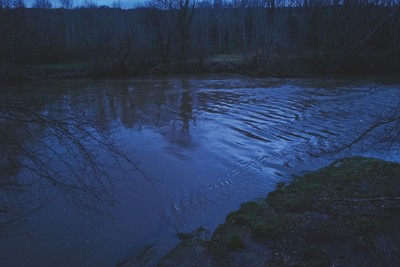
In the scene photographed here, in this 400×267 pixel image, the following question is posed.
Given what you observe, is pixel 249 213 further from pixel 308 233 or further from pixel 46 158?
pixel 46 158

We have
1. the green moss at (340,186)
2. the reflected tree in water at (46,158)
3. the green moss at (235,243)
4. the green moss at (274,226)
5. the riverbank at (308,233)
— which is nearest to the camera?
the reflected tree in water at (46,158)

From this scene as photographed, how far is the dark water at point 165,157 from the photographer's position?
6.07 m

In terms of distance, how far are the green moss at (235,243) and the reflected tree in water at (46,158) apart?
5.61 feet

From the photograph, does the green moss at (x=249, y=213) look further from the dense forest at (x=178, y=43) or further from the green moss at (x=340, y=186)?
the dense forest at (x=178, y=43)

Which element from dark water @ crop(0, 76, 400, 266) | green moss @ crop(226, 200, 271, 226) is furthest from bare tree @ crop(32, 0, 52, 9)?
green moss @ crop(226, 200, 271, 226)

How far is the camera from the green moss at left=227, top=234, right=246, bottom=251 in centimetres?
524

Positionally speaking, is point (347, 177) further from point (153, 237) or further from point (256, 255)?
point (153, 237)

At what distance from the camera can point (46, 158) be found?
7.12 m

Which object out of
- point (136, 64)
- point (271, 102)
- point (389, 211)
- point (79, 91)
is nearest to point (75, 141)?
point (389, 211)

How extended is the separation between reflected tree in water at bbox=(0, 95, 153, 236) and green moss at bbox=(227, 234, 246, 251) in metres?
1.71

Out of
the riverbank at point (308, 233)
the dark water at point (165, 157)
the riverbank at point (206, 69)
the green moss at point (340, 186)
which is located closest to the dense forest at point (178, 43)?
the riverbank at point (206, 69)

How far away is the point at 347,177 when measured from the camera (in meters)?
7.58

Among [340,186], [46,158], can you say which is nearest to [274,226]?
[340,186]

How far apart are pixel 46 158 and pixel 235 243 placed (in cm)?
425
